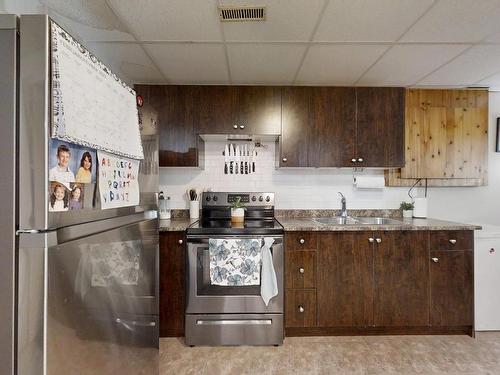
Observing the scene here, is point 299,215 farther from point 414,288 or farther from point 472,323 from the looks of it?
point 472,323

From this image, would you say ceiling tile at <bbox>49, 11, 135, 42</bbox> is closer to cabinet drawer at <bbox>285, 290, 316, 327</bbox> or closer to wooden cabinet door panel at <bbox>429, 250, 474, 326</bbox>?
cabinet drawer at <bbox>285, 290, 316, 327</bbox>

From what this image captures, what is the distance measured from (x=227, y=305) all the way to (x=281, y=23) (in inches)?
78.9

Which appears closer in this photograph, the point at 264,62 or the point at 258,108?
the point at 264,62

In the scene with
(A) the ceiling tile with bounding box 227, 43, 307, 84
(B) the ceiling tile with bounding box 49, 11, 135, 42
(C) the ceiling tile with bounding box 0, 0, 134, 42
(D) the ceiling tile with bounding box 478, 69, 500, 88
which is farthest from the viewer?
(D) the ceiling tile with bounding box 478, 69, 500, 88

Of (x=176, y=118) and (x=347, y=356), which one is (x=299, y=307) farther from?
(x=176, y=118)

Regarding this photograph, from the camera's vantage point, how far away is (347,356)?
6.64 ft

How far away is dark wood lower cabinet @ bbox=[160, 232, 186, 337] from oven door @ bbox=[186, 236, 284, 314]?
0.27 feet

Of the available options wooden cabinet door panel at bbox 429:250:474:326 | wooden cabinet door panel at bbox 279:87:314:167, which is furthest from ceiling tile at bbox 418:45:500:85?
wooden cabinet door panel at bbox 429:250:474:326

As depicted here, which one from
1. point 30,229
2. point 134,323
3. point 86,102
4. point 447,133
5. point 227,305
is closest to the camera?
point 30,229

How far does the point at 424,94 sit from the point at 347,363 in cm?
248

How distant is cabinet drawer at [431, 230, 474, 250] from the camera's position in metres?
2.25

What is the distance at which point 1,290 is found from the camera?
2.20 ft

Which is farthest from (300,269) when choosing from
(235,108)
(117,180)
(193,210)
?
(117,180)

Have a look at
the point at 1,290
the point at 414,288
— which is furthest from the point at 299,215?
the point at 1,290
